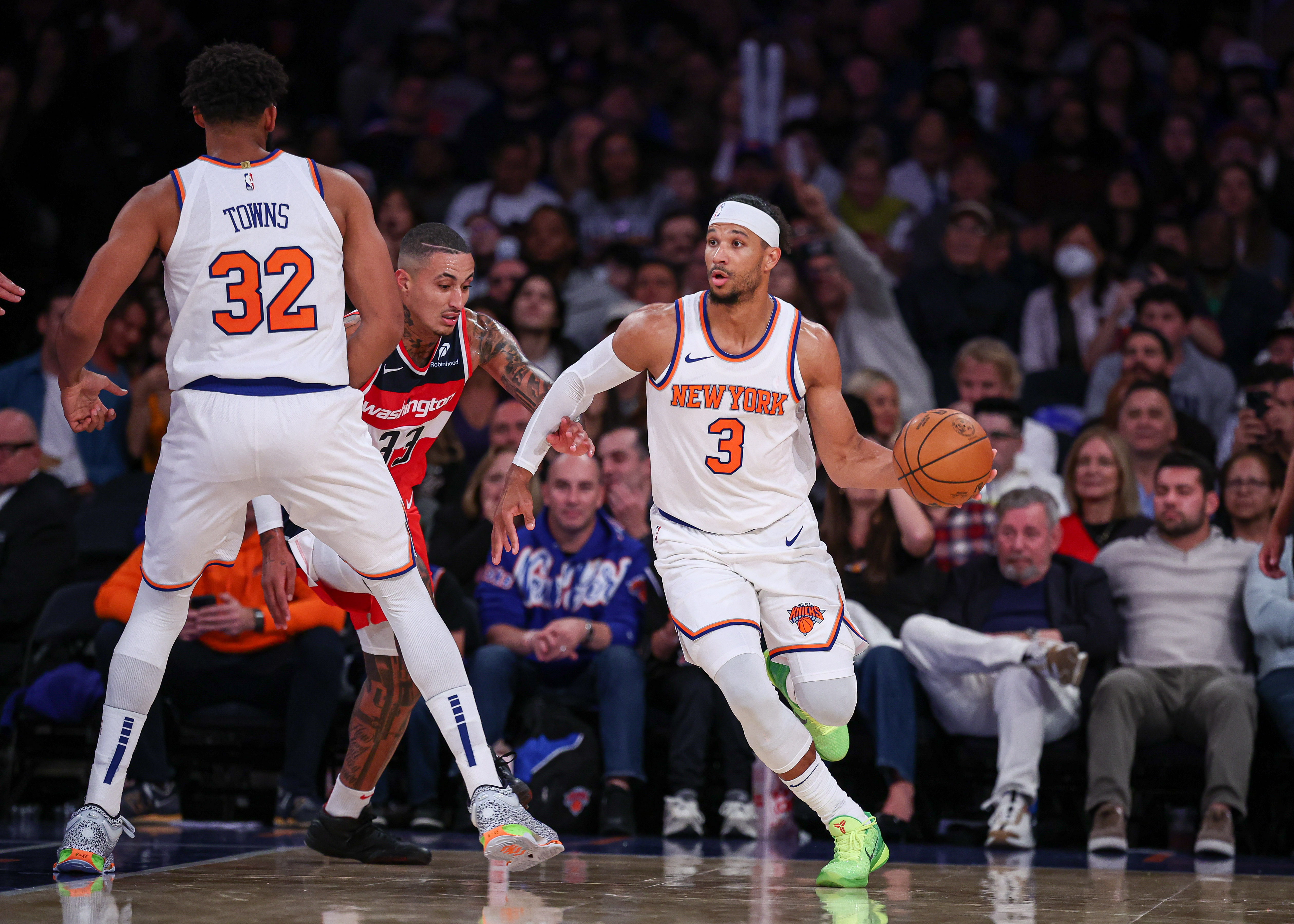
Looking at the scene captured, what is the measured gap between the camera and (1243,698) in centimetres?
658

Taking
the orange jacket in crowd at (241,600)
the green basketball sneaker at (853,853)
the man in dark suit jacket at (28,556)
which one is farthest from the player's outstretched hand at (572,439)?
the man in dark suit jacket at (28,556)

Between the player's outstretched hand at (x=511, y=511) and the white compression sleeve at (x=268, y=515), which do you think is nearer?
the white compression sleeve at (x=268, y=515)

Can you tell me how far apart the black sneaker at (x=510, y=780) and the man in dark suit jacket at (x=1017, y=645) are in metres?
2.34

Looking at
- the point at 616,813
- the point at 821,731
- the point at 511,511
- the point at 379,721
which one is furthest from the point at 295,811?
the point at 821,731

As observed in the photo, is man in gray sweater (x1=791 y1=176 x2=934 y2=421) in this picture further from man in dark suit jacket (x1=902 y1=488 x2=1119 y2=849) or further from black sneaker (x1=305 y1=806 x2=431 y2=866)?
black sneaker (x1=305 y1=806 x2=431 y2=866)

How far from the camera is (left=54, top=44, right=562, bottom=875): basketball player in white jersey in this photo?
14.9 feet

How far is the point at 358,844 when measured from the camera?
5.41m

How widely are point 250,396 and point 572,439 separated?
1222 millimetres

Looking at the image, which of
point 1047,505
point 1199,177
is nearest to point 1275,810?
point 1047,505

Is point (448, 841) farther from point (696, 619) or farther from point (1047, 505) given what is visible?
point (1047, 505)

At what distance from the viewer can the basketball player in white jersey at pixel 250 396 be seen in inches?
178

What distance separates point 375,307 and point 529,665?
2877 millimetres

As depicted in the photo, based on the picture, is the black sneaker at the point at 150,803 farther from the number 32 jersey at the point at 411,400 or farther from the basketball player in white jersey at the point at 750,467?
the basketball player in white jersey at the point at 750,467

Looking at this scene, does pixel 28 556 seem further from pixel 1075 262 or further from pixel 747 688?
pixel 1075 262
